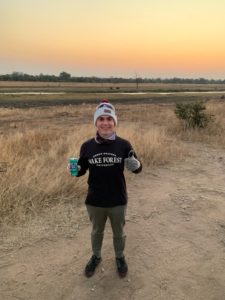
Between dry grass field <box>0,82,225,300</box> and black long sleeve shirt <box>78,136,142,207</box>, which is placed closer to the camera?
black long sleeve shirt <box>78,136,142,207</box>

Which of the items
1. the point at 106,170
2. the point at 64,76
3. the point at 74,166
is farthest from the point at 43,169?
the point at 64,76

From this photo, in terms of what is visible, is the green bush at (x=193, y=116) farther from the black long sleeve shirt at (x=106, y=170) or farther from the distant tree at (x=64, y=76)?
the distant tree at (x=64, y=76)

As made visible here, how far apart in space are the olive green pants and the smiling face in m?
0.68


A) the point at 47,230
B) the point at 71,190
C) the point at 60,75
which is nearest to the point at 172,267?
the point at 47,230

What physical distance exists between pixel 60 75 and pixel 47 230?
13936 cm

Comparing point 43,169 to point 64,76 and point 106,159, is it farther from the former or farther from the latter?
point 64,76

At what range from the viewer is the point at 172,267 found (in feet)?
12.9

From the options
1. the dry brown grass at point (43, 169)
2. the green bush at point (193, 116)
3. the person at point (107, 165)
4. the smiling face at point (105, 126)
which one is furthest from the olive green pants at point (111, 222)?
the green bush at point (193, 116)

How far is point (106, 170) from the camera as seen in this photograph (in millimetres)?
3475

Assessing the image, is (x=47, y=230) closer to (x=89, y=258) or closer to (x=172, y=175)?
(x=89, y=258)

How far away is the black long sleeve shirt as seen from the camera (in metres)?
3.46

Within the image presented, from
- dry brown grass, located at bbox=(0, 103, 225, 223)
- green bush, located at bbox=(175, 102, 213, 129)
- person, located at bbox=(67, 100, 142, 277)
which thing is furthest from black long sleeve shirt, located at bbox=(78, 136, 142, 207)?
green bush, located at bbox=(175, 102, 213, 129)

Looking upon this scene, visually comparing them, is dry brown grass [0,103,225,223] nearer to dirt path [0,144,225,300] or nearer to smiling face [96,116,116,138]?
dirt path [0,144,225,300]

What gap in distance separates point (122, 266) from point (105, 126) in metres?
1.40
